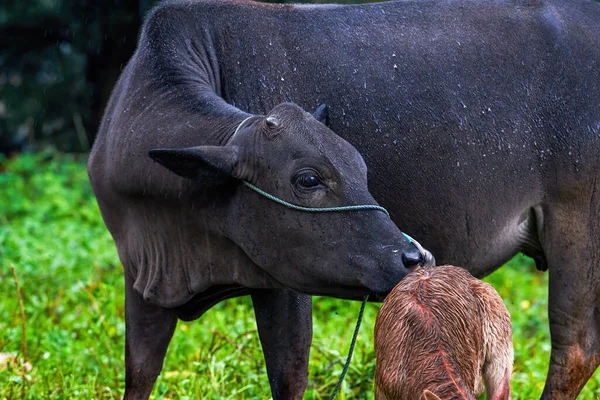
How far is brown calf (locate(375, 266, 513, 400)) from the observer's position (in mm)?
3465

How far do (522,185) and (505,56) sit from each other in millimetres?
687

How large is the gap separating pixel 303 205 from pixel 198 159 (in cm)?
49

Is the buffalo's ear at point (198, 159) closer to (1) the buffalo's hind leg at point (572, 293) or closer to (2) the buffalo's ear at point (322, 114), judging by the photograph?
(2) the buffalo's ear at point (322, 114)

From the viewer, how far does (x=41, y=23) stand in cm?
1211

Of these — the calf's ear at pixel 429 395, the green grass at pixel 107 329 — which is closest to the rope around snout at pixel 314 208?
the calf's ear at pixel 429 395

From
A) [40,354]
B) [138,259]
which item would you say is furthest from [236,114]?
[40,354]

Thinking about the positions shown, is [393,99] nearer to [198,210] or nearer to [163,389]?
[198,210]

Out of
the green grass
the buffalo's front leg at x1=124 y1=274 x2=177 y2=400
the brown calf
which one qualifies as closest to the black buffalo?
the buffalo's front leg at x1=124 y1=274 x2=177 y2=400

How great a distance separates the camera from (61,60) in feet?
41.2

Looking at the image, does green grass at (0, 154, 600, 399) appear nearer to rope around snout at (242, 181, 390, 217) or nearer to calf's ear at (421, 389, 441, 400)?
rope around snout at (242, 181, 390, 217)

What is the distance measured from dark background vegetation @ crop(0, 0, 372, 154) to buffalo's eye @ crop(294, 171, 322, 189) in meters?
7.86

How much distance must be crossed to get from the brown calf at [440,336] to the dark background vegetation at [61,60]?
335 inches

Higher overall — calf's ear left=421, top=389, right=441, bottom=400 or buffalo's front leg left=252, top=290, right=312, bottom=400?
calf's ear left=421, top=389, right=441, bottom=400

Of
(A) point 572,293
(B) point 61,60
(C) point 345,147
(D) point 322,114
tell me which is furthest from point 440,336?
(B) point 61,60
